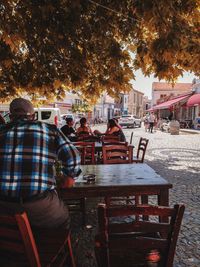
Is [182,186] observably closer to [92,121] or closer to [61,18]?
[61,18]

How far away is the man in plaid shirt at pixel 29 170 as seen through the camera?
7.99ft

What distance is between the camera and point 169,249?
2230mm

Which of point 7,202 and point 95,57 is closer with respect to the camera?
point 7,202

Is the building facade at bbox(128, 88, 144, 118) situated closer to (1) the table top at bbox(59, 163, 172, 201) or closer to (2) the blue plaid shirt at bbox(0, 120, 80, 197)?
(1) the table top at bbox(59, 163, 172, 201)

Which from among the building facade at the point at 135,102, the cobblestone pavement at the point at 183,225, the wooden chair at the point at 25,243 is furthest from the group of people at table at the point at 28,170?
the building facade at the point at 135,102

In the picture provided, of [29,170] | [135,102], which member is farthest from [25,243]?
[135,102]

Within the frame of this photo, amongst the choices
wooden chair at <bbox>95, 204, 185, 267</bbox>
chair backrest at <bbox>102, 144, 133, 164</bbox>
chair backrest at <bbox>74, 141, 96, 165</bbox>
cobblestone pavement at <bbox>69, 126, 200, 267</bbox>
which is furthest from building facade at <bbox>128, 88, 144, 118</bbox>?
wooden chair at <bbox>95, 204, 185, 267</bbox>

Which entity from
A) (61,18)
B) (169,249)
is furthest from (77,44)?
(169,249)

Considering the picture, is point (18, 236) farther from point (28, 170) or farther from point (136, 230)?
point (136, 230)

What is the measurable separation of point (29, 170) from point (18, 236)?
52 cm

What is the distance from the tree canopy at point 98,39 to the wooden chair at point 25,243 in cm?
334

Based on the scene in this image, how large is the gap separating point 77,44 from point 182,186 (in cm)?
405

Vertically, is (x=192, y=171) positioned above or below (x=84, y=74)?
below

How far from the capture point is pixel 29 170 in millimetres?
2436
